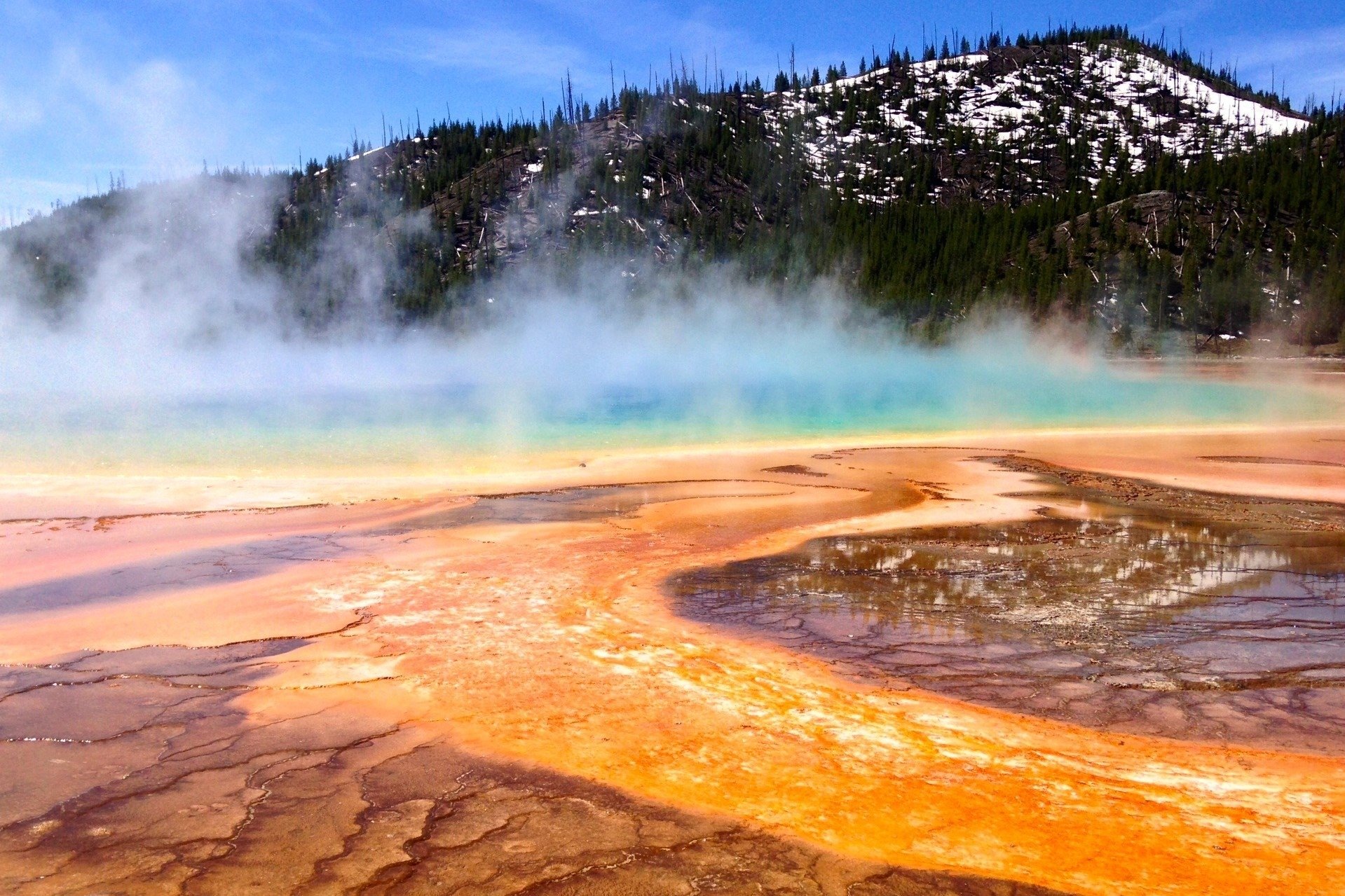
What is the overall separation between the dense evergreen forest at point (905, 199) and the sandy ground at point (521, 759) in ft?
221

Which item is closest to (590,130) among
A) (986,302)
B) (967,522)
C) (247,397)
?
(986,302)

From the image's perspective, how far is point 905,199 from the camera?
10794 centimetres

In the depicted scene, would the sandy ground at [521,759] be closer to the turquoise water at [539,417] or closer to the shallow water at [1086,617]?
the shallow water at [1086,617]

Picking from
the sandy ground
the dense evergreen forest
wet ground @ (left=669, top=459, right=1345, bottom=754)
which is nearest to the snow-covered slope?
the dense evergreen forest

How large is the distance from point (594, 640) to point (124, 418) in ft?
79.0

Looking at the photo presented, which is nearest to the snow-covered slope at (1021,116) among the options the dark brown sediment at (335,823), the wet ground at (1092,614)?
the wet ground at (1092,614)

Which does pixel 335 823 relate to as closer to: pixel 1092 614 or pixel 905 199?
pixel 1092 614

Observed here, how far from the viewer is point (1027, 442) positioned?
20719 mm

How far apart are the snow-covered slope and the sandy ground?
11236cm

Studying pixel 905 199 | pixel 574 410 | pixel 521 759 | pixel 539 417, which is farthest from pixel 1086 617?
pixel 905 199

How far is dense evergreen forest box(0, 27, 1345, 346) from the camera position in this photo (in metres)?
71.3

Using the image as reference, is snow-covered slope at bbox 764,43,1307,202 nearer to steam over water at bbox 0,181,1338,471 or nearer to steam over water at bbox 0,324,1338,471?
steam over water at bbox 0,181,1338,471

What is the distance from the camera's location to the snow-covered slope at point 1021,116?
11869cm

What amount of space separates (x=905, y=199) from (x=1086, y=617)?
106969mm
